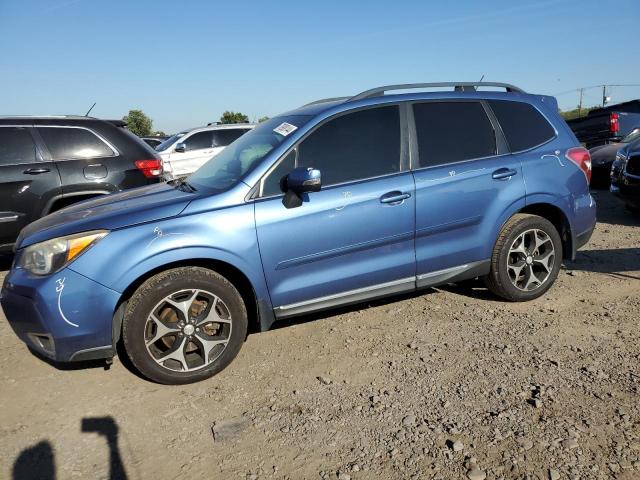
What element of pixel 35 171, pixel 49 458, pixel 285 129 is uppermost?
pixel 285 129

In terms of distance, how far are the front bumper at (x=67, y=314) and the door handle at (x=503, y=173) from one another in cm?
294

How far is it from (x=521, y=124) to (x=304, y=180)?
220cm

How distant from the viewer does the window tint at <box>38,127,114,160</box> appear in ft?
18.2

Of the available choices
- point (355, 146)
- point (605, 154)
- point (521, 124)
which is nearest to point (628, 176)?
point (605, 154)

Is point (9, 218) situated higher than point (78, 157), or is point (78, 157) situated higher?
point (78, 157)

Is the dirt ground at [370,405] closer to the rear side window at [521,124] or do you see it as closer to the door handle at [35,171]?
the rear side window at [521,124]

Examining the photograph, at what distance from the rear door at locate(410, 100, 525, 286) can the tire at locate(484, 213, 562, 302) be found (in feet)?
0.41

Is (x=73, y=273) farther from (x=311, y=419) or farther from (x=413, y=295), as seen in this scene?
(x=413, y=295)

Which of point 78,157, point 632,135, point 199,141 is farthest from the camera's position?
point 199,141

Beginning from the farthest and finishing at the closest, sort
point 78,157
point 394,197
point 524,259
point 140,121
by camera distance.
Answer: point 140,121 < point 78,157 < point 524,259 < point 394,197

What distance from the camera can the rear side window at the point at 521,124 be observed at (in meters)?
4.13

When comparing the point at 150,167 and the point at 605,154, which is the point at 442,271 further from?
the point at 605,154

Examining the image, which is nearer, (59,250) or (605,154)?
(59,250)

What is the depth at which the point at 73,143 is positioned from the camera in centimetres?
564
